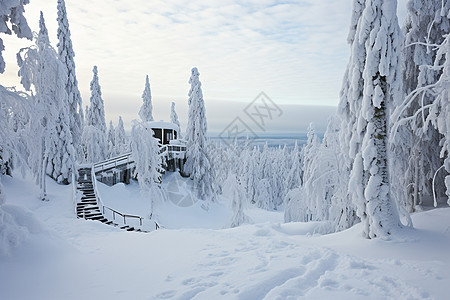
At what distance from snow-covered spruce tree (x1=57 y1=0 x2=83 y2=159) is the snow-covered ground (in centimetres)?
1599

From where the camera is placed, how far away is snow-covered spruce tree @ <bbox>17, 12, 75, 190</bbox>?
6602 mm

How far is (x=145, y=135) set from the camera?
19062mm

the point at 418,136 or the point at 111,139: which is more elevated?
the point at 111,139

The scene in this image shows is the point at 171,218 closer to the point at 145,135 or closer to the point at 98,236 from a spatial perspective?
the point at 145,135

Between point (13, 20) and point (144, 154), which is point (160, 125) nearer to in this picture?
point (144, 154)

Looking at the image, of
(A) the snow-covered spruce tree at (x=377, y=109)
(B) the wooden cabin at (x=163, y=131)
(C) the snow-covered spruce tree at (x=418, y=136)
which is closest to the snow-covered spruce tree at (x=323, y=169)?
(C) the snow-covered spruce tree at (x=418, y=136)

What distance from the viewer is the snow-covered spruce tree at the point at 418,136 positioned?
10078 mm

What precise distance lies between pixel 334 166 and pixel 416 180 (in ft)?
10.1

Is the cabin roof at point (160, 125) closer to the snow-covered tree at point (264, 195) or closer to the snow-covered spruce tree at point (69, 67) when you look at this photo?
the snow-covered spruce tree at point (69, 67)

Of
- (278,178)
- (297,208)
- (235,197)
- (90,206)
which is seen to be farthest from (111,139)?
(297,208)

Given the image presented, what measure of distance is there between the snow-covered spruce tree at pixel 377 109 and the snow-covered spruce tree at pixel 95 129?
32348 mm

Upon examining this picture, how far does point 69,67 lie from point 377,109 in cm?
2284

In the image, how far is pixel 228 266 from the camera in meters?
5.85

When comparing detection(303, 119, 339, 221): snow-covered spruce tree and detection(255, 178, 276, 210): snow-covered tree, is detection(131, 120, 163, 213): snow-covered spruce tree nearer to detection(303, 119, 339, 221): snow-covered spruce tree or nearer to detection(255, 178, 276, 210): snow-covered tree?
detection(303, 119, 339, 221): snow-covered spruce tree
